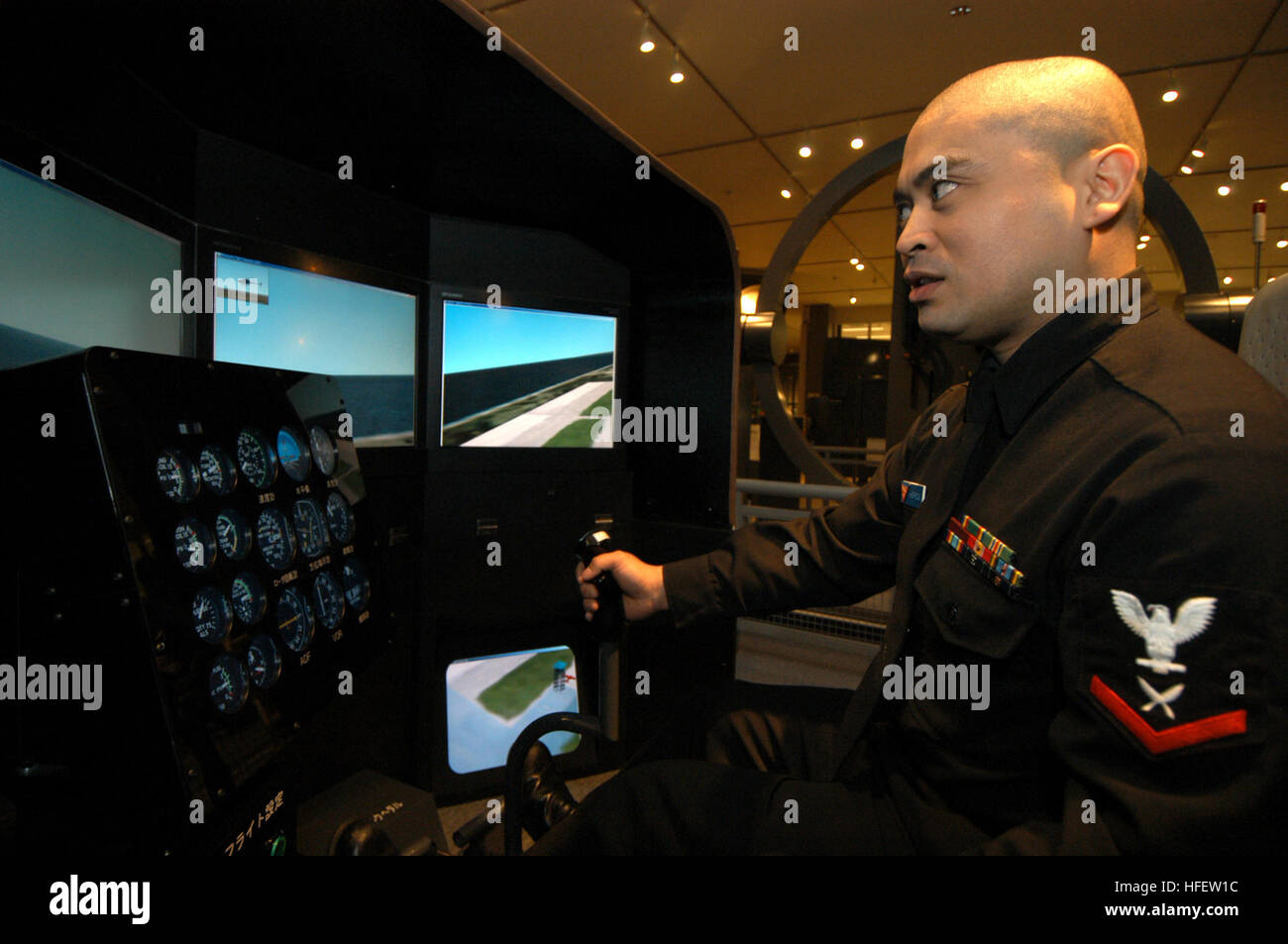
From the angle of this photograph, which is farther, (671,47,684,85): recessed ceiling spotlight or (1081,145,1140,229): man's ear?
(671,47,684,85): recessed ceiling spotlight

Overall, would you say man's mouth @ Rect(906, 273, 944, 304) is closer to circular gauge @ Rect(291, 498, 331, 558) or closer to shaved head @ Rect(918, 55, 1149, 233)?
shaved head @ Rect(918, 55, 1149, 233)

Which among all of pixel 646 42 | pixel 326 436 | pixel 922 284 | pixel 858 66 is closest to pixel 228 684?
pixel 326 436

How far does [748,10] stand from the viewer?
112 inches

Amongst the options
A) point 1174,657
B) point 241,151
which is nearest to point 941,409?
point 1174,657

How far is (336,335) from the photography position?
1516 millimetres

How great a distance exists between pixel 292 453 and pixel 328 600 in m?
0.20

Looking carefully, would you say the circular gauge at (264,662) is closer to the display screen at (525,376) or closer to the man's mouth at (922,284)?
the man's mouth at (922,284)

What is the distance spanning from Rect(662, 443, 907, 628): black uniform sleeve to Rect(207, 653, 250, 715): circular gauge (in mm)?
610

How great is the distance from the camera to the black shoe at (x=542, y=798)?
3.59ft

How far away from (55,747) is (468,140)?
1142mm

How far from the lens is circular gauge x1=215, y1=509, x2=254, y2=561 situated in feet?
2.44

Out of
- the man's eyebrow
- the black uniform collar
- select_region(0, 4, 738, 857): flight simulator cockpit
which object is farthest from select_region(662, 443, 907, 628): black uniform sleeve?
the man's eyebrow

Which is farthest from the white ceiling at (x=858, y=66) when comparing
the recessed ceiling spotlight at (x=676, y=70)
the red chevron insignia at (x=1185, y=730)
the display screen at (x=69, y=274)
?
the red chevron insignia at (x=1185, y=730)

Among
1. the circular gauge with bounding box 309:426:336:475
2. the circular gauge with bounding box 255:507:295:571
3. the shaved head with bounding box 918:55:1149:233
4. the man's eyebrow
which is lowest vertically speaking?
the circular gauge with bounding box 255:507:295:571
